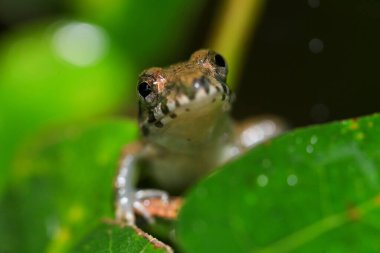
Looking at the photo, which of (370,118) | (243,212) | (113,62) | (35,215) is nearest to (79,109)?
(113,62)

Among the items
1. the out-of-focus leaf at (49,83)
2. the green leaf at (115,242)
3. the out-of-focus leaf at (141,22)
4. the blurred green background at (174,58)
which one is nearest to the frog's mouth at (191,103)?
the green leaf at (115,242)

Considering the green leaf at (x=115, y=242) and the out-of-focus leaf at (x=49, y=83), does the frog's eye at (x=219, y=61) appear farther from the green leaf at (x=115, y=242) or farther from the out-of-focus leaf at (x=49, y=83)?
the out-of-focus leaf at (x=49, y=83)

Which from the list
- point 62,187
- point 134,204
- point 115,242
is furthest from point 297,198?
point 62,187

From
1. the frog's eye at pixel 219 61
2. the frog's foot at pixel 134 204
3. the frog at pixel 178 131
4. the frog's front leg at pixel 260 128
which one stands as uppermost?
the frog's eye at pixel 219 61

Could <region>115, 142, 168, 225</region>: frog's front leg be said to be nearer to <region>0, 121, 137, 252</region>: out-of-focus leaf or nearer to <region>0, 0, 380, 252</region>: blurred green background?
<region>0, 121, 137, 252</region>: out-of-focus leaf

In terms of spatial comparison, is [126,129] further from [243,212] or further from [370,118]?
[370,118]

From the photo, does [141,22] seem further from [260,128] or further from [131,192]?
[131,192]
